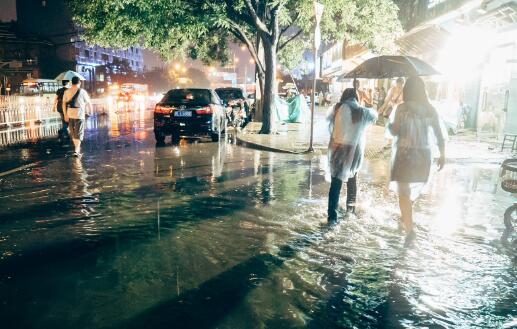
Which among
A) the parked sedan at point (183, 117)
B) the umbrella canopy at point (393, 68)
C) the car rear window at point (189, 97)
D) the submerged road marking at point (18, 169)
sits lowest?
the submerged road marking at point (18, 169)

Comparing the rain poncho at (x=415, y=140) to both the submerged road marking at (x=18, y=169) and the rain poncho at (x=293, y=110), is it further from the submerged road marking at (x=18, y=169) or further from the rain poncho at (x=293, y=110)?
the rain poncho at (x=293, y=110)

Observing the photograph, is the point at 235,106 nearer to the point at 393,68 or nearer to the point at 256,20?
the point at 256,20

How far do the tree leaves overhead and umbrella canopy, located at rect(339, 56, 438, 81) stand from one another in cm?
430

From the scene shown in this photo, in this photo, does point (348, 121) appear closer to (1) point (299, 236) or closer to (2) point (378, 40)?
(1) point (299, 236)

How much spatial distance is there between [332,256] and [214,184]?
419 cm

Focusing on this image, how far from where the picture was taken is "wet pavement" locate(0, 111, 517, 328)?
359 cm

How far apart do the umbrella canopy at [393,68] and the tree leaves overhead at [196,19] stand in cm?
430

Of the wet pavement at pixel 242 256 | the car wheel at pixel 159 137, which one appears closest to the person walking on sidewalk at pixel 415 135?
the wet pavement at pixel 242 256

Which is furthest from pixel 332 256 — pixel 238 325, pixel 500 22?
pixel 500 22

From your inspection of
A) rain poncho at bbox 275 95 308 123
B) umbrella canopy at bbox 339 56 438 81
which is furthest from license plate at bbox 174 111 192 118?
rain poncho at bbox 275 95 308 123

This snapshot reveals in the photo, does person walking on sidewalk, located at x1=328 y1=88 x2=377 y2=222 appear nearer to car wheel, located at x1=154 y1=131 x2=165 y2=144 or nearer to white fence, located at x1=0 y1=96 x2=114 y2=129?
car wheel, located at x1=154 y1=131 x2=165 y2=144

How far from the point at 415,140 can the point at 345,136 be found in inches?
39.7

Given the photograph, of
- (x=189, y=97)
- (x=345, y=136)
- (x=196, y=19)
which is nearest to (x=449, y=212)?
(x=345, y=136)

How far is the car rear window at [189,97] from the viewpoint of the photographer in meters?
14.8
